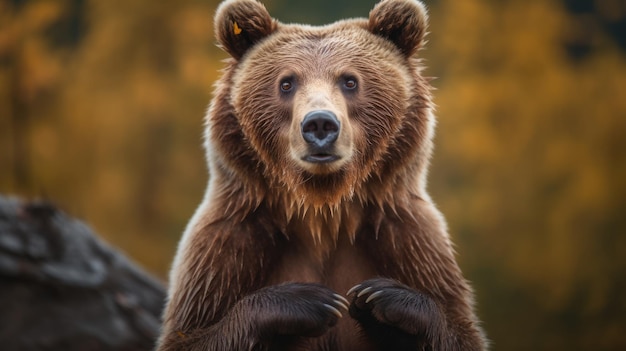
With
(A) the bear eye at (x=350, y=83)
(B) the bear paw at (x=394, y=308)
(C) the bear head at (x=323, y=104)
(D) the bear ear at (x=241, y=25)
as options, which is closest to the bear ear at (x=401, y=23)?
(C) the bear head at (x=323, y=104)

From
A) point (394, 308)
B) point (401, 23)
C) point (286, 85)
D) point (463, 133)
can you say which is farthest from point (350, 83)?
point (463, 133)

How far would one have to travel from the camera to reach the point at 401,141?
391cm

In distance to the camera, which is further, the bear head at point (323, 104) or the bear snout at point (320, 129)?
the bear head at point (323, 104)

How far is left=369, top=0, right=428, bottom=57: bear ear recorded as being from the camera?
4.07 m

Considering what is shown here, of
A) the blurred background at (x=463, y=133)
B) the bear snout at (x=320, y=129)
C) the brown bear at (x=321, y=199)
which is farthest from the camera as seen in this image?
the blurred background at (x=463, y=133)

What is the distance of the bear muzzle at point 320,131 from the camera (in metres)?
3.40

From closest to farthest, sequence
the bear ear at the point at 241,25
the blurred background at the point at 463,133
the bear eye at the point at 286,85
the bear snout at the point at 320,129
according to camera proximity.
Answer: the bear snout at the point at 320,129 < the bear eye at the point at 286,85 < the bear ear at the point at 241,25 < the blurred background at the point at 463,133

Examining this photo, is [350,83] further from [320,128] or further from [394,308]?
[394,308]

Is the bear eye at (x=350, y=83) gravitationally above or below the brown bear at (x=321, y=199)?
above

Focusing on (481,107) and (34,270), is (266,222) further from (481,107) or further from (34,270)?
(481,107)

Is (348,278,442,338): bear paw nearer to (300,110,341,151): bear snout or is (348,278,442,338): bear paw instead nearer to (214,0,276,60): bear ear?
(300,110,341,151): bear snout

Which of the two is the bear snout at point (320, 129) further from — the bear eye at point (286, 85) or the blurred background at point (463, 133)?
the blurred background at point (463, 133)

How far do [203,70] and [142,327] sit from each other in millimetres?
5912

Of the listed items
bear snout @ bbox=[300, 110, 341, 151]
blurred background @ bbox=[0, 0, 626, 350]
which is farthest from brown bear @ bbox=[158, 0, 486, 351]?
blurred background @ bbox=[0, 0, 626, 350]
